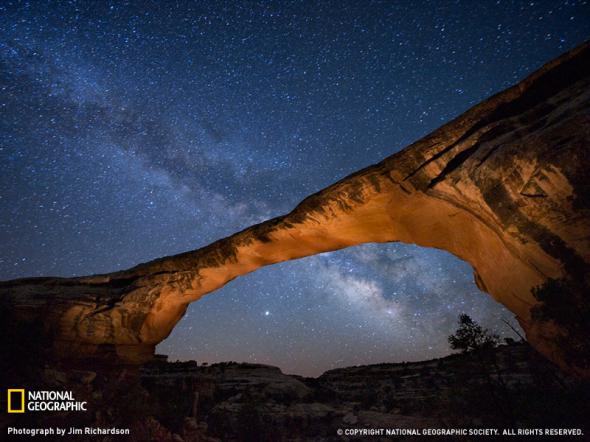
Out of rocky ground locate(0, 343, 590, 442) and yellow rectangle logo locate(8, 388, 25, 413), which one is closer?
yellow rectangle logo locate(8, 388, 25, 413)

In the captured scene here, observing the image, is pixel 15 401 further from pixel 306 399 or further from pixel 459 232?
pixel 459 232

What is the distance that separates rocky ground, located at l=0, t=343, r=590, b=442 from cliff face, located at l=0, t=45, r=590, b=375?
7.52 ft

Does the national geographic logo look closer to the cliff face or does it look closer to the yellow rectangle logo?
the yellow rectangle logo

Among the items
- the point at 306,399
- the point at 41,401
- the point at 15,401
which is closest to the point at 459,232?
the point at 306,399

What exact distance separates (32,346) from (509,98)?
17.8m

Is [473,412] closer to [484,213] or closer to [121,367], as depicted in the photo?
→ [484,213]

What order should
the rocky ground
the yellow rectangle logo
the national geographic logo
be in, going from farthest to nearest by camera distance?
the rocky ground → the national geographic logo → the yellow rectangle logo

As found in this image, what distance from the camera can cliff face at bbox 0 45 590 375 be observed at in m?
5.81

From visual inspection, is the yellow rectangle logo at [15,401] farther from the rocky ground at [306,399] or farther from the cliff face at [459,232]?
the cliff face at [459,232]

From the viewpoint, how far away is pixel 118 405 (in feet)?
32.4

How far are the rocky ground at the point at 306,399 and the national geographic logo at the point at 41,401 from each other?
0.32 metres

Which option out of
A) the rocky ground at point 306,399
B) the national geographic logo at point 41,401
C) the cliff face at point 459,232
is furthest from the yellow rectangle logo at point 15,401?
the cliff face at point 459,232

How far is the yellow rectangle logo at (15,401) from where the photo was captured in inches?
323

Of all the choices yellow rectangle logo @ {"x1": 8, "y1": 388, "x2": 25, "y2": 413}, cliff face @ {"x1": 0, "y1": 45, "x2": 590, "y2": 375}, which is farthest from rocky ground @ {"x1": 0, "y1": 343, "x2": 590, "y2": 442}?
cliff face @ {"x1": 0, "y1": 45, "x2": 590, "y2": 375}
